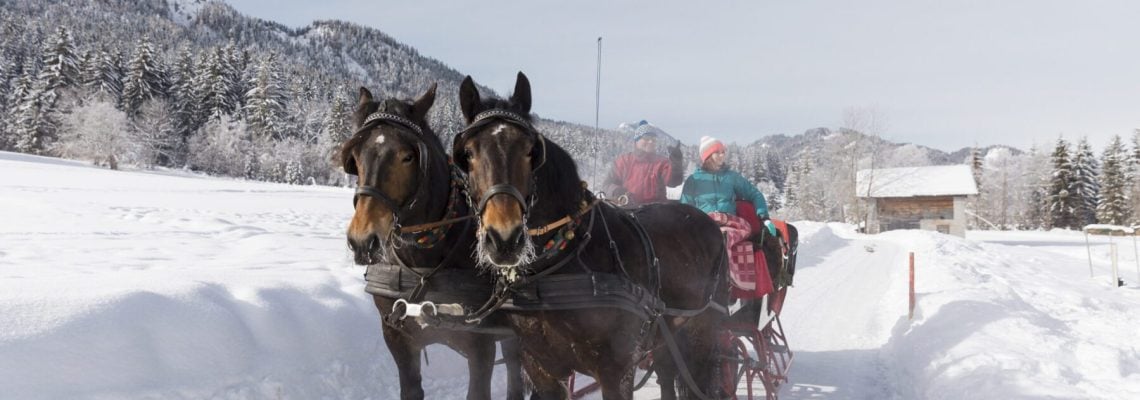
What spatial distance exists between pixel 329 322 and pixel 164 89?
203 feet

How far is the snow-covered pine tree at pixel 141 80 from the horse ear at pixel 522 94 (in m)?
62.6

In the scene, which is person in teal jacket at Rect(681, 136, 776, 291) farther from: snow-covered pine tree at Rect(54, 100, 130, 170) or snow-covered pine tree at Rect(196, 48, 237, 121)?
snow-covered pine tree at Rect(196, 48, 237, 121)

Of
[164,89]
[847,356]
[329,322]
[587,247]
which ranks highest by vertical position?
[164,89]

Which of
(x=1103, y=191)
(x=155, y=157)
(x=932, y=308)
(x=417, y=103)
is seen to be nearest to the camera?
(x=417, y=103)

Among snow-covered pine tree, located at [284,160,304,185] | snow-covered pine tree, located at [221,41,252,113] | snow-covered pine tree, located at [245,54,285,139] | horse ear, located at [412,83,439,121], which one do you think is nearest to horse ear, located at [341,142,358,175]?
horse ear, located at [412,83,439,121]

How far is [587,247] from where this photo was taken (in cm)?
292

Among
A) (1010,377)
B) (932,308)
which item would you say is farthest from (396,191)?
(932,308)

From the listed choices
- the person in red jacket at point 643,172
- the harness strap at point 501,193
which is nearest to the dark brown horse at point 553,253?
the harness strap at point 501,193

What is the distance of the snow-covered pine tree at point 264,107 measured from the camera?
174 ft

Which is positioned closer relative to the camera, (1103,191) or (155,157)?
(1103,191)

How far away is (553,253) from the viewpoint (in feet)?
9.07

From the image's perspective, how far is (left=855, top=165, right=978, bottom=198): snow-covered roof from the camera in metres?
39.3

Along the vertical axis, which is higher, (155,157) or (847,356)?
(155,157)

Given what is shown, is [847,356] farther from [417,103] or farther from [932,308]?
[417,103]
